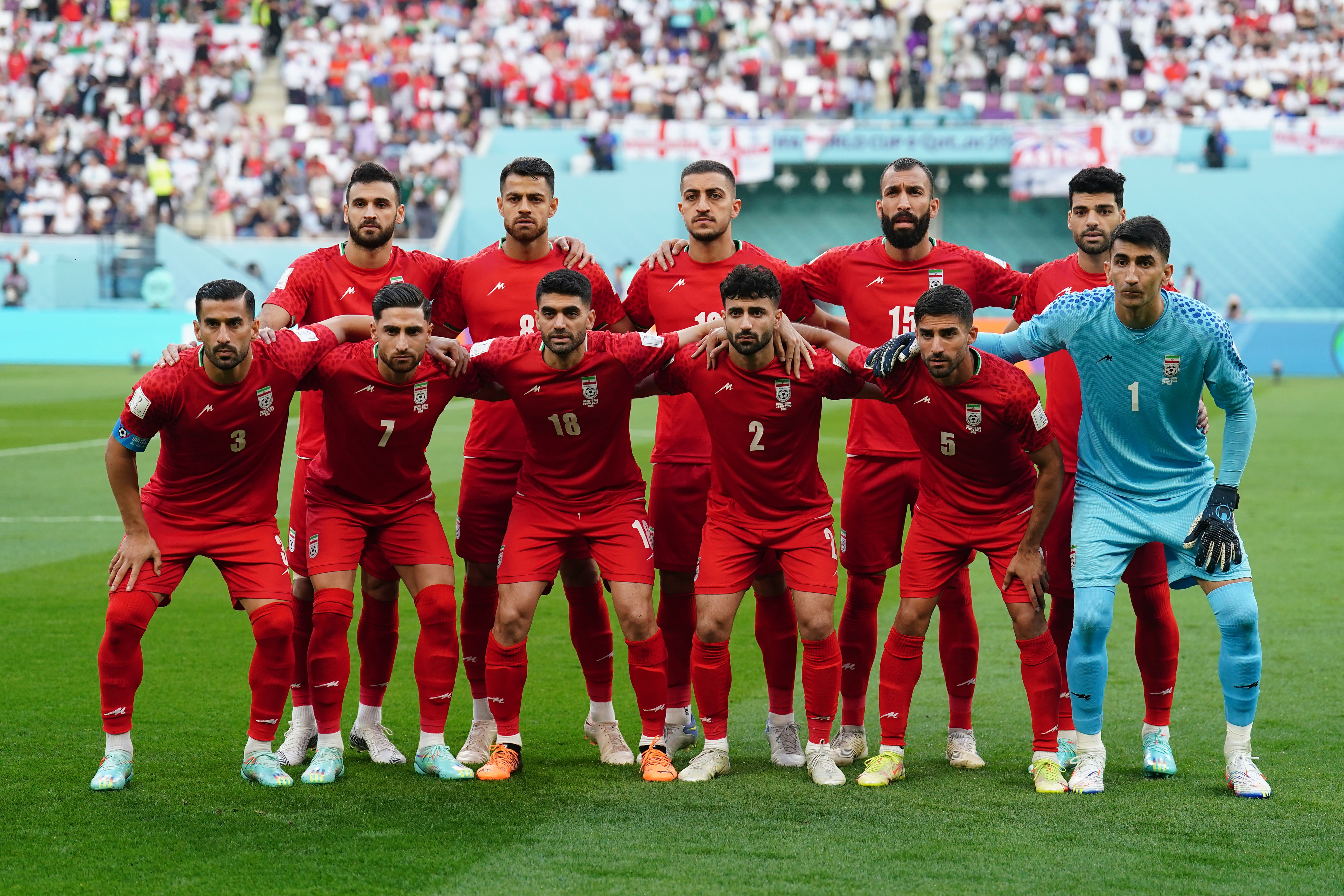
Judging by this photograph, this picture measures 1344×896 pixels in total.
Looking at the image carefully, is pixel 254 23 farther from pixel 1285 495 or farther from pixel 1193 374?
pixel 1193 374

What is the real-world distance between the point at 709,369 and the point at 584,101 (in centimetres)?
2937

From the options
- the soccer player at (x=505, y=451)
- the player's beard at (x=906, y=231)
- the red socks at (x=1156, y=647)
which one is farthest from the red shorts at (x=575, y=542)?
the red socks at (x=1156, y=647)

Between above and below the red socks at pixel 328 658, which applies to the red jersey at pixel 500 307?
above

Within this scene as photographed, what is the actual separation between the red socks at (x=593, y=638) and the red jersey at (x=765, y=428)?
69 cm

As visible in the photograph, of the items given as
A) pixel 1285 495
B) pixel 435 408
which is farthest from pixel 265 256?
pixel 435 408

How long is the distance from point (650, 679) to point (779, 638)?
1.98 feet

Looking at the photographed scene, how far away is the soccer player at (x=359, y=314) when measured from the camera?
20.2 feet

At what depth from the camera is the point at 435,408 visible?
5996 mm

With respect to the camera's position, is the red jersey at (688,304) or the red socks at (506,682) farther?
the red jersey at (688,304)

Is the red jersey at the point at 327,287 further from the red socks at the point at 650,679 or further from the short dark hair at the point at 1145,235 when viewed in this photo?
the short dark hair at the point at 1145,235

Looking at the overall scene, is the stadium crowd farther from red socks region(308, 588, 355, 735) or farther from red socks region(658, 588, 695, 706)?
red socks region(308, 588, 355, 735)

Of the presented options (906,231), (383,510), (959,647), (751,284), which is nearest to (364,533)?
(383,510)

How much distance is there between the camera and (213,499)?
19.2 feet

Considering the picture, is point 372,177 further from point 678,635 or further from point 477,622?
point 678,635
